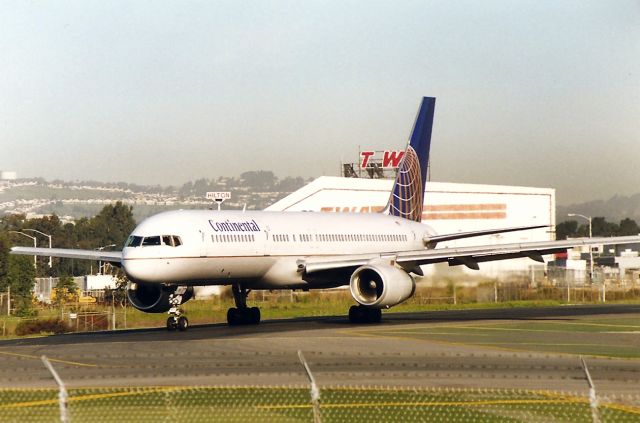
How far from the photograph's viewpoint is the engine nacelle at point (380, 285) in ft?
133

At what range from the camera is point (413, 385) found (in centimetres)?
2169

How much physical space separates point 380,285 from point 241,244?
Result: 5.15 meters

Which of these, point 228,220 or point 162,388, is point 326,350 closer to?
point 162,388

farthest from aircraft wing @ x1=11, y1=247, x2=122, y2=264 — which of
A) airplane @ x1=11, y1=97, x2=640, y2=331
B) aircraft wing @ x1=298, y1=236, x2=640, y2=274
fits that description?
aircraft wing @ x1=298, y1=236, x2=640, y2=274

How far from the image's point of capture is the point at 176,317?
38.2 meters

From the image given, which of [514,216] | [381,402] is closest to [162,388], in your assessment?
[381,402]

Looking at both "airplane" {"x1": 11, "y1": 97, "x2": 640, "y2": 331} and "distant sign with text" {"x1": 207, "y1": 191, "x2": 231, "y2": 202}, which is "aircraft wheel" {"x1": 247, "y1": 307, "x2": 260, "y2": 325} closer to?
"airplane" {"x1": 11, "y1": 97, "x2": 640, "y2": 331}

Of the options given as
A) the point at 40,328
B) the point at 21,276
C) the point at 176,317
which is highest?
the point at 21,276

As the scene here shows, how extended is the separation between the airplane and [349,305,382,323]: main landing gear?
0.04 meters

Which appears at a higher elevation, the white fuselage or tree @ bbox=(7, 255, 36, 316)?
the white fuselage

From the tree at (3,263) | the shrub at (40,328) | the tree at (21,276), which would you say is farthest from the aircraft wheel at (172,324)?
the tree at (3,263)

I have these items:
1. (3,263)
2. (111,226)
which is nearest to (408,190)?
(3,263)

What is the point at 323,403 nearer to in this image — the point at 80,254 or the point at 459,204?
the point at 80,254

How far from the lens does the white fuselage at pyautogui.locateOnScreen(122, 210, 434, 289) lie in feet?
123
